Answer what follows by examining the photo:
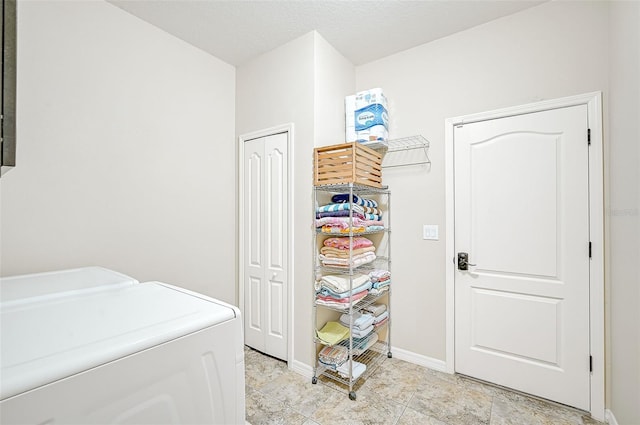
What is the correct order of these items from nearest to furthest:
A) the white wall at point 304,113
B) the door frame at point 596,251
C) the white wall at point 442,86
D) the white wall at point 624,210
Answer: the white wall at point 624,210 < the door frame at point 596,251 < the white wall at point 442,86 < the white wall at point 304,113

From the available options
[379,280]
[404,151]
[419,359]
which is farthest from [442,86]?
[419,359]

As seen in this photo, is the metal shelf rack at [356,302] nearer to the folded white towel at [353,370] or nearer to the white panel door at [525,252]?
the folded white towel at [353,370]

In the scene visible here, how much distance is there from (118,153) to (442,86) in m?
2.48

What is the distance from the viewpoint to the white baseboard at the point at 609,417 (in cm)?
164

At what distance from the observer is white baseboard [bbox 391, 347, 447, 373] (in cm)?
226

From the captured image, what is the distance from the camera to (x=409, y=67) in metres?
2.45

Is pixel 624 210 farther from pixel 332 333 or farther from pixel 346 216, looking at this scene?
pixel 332 333

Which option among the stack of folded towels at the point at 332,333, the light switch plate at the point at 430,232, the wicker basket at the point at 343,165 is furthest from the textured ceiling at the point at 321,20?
the stack of folded towels at the point at 332,333

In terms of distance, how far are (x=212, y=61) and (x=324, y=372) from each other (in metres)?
2.82

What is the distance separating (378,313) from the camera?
7.81 ft

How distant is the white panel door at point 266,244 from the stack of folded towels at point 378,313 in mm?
693

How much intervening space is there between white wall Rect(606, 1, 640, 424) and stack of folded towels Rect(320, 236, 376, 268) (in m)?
1.43

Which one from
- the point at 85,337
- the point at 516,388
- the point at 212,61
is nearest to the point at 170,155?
the point at 212,61

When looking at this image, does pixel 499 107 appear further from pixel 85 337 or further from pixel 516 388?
pixel 85 337
